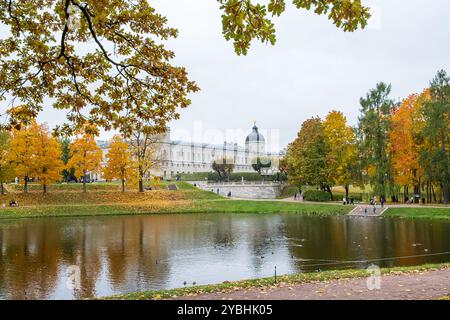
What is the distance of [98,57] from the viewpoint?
1026cm

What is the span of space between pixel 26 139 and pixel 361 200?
41.5 m

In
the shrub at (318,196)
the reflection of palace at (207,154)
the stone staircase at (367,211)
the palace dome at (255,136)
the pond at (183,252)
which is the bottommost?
the pond at (183,252)

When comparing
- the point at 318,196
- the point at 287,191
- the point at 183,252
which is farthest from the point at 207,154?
the point at 183,252

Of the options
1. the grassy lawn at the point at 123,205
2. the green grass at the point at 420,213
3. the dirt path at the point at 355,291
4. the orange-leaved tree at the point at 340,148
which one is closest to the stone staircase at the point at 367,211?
the green grass at the point at 420,213

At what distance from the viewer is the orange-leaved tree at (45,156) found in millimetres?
49344

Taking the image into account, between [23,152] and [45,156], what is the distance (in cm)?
244

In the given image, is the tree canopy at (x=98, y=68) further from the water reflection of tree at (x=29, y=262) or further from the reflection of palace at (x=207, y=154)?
the reflection of palace at (x=207, y=154)

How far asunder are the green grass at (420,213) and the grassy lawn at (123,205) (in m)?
4.67

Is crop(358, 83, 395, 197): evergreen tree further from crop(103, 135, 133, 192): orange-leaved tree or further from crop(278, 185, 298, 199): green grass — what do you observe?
crop(103, 135, 133, 192): orange-leaved tree

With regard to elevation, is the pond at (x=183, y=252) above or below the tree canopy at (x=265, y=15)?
below

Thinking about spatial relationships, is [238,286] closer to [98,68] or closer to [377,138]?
[98,68]

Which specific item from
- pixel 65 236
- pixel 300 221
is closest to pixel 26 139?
pixel 65 236

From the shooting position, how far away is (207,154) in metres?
136
